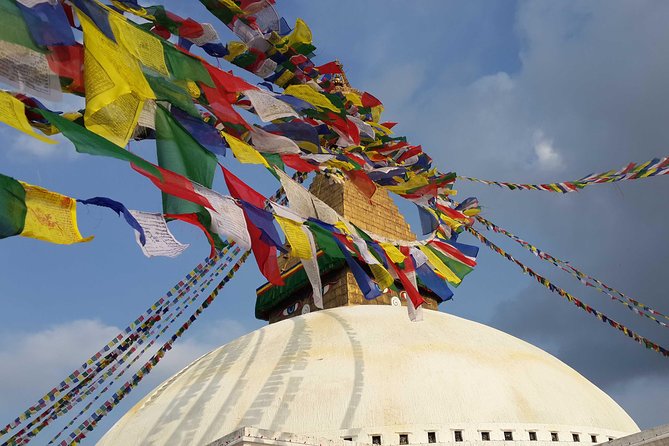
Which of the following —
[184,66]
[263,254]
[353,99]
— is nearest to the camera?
[184,66]

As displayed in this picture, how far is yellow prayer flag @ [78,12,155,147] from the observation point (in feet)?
14.7

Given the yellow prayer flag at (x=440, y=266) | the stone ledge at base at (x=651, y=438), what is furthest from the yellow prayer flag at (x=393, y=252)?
the stone ledge at base at (x=651, y=438)

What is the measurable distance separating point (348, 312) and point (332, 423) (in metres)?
3.16

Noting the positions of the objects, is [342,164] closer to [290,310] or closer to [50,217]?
[50,217]

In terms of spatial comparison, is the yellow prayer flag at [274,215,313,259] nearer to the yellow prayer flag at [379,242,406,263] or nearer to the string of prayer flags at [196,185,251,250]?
the string of prayer flags at [196,185,251,250]

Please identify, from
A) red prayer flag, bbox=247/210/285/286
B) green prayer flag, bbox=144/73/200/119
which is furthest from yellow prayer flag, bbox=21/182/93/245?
red prayer flag, bbox=247/210/285/286

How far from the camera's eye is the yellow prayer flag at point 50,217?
13.0 ft

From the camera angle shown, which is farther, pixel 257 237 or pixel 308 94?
pixel 308 94

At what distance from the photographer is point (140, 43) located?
505cm

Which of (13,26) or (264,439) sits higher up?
(13,26)

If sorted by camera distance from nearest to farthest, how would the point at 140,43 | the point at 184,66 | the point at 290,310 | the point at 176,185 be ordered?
the point at 176,185 < the point at 140,43 < the point at 184,66 < the point at 290,310

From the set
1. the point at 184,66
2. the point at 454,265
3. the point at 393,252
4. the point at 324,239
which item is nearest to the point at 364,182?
the point at 393,252

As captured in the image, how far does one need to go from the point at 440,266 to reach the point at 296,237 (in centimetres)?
306

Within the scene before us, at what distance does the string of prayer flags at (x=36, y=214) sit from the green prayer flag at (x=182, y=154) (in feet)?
3.05
